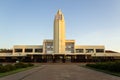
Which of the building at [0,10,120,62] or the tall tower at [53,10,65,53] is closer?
the building at [0,10,120,62]

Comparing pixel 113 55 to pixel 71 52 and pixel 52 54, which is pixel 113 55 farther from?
pixel 52 54

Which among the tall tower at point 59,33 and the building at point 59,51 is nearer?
the building at point 59,51

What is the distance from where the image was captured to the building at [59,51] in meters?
103

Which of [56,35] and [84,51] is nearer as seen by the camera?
[56,35]

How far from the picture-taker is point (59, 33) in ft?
345

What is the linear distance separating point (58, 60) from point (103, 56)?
906 inches

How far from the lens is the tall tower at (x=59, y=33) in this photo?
105m

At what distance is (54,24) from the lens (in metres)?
107

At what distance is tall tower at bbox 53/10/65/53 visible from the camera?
10481 centimetres

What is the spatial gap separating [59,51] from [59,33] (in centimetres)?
891

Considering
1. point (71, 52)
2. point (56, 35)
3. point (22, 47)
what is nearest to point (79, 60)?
point (71, 52)

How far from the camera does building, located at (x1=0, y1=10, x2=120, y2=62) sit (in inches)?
4070

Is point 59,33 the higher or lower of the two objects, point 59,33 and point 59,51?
the higher

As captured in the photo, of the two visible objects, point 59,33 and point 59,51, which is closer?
point 59,51
